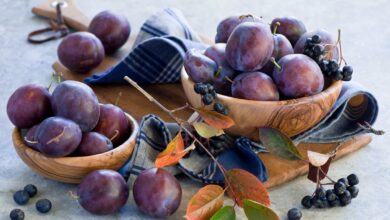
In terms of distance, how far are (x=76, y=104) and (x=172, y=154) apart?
14cm

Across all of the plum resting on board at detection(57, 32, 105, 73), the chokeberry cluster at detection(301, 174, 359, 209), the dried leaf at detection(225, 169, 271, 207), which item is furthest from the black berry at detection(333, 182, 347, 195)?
the plum resting on board at detection(57, 32, 105, 73)

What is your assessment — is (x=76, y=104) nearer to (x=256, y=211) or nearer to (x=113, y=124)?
(x=113, y=124)

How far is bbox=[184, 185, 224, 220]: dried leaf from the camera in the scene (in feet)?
2.68

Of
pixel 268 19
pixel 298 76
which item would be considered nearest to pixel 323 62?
pixel 298 76

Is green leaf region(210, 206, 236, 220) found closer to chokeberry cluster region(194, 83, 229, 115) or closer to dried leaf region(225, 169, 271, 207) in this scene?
dried leaf region(225, 169, 271, 207)

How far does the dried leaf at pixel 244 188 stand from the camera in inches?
33.2

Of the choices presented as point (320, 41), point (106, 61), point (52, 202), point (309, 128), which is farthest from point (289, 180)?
point (106, 61)

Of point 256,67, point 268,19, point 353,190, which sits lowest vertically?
point 268,19

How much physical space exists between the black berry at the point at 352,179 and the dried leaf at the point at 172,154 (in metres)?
0.23

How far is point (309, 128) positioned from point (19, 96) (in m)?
0.41

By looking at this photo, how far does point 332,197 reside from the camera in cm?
88

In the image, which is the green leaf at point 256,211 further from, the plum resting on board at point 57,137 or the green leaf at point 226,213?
the plum resting on board at point 57,137

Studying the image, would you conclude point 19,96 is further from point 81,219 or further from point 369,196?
point 369,196

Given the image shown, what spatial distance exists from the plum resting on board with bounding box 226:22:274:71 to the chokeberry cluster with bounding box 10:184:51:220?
12.1 inches
